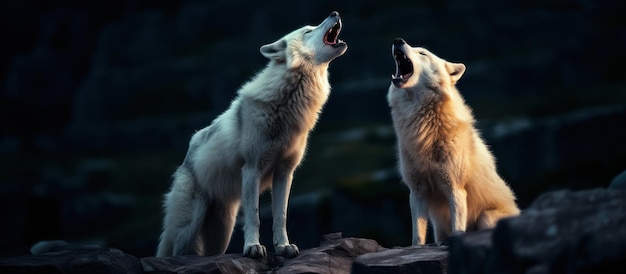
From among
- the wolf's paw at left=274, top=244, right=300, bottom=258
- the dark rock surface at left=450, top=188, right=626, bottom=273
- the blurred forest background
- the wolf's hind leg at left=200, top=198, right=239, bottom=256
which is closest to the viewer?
the dark rock surface at left=450, top=188, right=626, bottom=273

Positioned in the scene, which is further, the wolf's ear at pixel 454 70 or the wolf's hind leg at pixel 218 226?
the wolf's hind leg at pixel 218 226

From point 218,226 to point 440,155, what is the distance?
9.98 ft

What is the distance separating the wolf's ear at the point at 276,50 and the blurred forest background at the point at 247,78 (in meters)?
19.9

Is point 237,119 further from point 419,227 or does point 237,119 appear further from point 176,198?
point 419,227

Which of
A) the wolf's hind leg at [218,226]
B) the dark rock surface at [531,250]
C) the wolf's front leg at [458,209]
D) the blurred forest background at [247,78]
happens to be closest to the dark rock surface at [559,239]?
the dark rock surface at [531,250]

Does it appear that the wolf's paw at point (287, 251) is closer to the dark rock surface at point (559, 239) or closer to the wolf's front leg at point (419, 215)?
the wolf's front leg at point (419, 215)

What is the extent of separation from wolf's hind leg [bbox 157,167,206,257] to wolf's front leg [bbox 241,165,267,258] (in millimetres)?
1205

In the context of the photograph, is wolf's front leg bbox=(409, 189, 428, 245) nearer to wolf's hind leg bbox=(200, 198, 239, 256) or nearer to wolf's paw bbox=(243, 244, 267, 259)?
wolf's paw bbox=(243, 244, 267, 259)

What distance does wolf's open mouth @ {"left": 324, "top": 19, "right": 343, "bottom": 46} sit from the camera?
34.8 ft

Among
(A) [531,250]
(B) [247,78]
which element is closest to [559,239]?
(A) [531,250]

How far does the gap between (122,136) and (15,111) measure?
14.8 metres

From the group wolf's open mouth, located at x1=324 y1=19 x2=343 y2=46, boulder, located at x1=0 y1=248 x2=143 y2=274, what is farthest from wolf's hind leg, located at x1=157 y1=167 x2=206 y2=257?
wolf's open mouth, located at x1=324 y1=19 x2=343 y2=46

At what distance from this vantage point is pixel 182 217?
1121cm

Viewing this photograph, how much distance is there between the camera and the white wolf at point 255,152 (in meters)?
10.0
